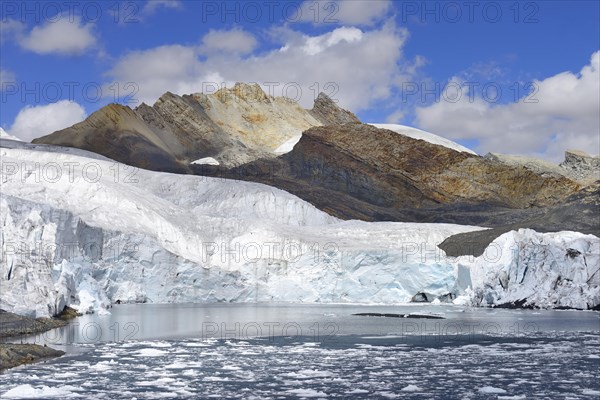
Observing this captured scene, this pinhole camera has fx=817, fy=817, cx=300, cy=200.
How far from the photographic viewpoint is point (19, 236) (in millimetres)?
29078

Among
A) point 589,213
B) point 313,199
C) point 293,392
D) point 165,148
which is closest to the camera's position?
point 293,392

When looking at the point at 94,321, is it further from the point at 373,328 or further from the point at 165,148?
the point at 165,148

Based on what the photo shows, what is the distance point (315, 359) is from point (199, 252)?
2986 cm

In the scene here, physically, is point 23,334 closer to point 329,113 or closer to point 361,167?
point 361,167

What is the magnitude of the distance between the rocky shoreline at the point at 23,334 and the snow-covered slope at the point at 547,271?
2065 centimetres

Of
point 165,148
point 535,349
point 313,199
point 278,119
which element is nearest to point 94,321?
point 535,349

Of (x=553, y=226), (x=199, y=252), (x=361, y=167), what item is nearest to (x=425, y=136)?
(x=361, y=167)

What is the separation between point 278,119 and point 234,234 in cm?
9449

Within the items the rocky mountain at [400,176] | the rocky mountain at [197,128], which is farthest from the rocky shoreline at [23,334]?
the rocky mountain at [197,128]

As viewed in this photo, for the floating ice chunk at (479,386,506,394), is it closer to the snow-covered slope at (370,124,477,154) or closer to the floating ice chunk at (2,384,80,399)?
the floating ice chunk at (2,384,80,399)

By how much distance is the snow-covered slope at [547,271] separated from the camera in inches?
1522

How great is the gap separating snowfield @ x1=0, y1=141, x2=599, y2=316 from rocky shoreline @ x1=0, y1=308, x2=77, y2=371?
389 centimetres

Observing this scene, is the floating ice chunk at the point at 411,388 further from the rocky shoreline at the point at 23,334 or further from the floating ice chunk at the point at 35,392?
the rocky shoreline at the point at 23,334

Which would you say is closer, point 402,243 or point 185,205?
point 402,243
